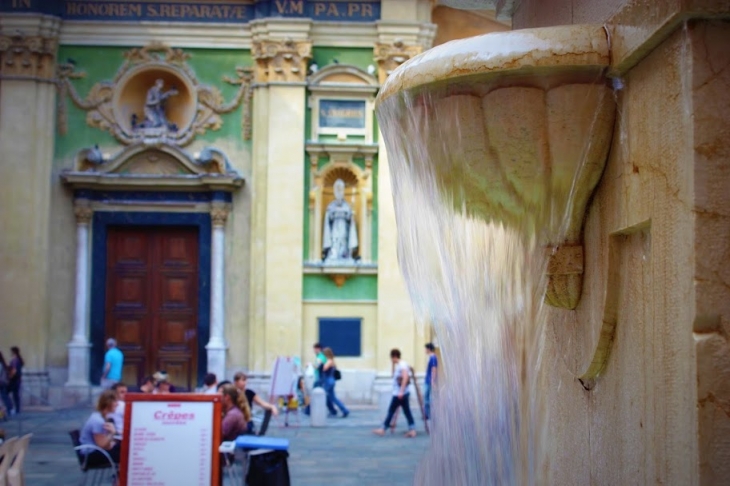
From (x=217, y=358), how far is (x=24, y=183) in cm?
482

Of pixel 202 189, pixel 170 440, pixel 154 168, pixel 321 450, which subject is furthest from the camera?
pixel 154 168

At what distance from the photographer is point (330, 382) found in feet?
55.9

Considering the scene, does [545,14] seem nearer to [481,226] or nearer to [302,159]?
[481,226]

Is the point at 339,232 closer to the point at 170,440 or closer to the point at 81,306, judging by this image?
the point at 81,306

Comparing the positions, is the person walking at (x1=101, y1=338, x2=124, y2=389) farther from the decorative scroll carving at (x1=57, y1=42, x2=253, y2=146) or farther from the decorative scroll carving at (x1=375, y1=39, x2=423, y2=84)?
the decorative scroll carving at (x1=375, y1=39, x2=423, y2=84)

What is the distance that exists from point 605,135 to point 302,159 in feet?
50.4

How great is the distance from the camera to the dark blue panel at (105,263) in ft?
61.3

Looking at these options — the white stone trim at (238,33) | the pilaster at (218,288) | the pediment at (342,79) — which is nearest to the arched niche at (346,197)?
the pediment at (342,79)

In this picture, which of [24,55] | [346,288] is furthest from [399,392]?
[24,55]

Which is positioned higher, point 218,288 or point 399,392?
point 218,288

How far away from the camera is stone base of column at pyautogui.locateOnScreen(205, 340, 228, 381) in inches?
726

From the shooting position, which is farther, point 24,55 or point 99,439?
point 24,55

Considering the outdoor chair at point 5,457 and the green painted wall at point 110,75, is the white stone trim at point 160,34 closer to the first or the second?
the green painted wall at point 110,75

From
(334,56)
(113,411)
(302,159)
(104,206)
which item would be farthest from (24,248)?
(113,411)
